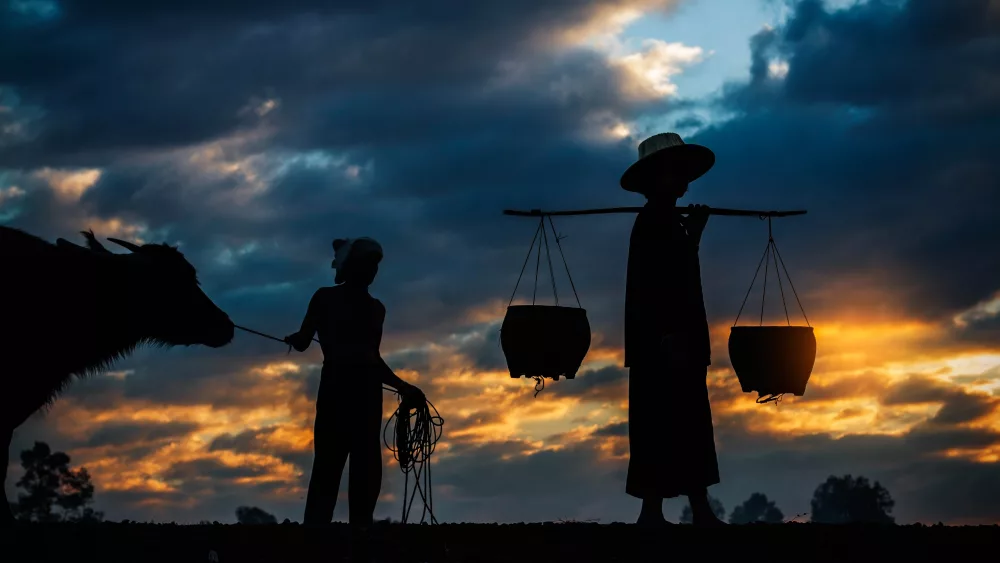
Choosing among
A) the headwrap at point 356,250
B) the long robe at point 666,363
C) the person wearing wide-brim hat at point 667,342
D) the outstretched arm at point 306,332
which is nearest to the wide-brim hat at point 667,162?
the person wearing wide-brim hat at point 667,342

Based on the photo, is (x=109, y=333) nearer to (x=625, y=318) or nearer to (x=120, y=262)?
(x=120, y=262)

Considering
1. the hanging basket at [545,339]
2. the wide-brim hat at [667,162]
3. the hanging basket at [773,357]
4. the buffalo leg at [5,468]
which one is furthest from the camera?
the hanging basket at [773,357]

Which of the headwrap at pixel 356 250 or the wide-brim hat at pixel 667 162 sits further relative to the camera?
the wide-brim hat at pixel 667 162

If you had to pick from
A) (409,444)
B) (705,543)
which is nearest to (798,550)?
(705,543)

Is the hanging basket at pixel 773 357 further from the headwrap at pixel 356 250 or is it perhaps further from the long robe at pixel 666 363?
the headwrap at pixel 356 250

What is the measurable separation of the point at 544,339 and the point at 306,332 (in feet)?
7.54

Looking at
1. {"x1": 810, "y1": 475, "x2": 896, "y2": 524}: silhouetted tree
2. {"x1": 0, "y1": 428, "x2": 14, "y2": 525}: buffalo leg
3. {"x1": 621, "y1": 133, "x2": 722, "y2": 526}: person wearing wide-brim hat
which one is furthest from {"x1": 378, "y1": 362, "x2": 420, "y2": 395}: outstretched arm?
{"x1": 810, "y1": 475, "x2": 896, "y2": 524}: silhouetted tree

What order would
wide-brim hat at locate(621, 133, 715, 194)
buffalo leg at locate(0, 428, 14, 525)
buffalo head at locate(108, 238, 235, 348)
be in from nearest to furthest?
buffalo leg at locate(0, 428, 14, 525) < wide-brim hat at locate(621, 133, 715, 194) < buffalo head at locate(108, 238, 235, 348)

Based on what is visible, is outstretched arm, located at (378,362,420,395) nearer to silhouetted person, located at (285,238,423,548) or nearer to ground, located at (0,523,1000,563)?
silhouetted person, located at (285,238,423,548)

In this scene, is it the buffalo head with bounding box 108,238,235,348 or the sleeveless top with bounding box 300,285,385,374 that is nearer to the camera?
the sleeveless top with bounding box 300,285,385,374

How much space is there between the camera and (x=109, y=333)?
37.8 ft

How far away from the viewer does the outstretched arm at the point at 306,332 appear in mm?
9797

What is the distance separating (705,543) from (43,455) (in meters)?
61.0

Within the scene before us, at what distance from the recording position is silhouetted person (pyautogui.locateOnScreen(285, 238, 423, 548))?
9.67 m
